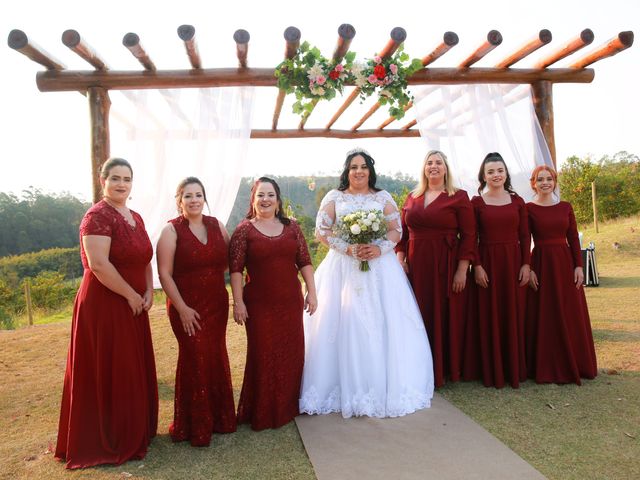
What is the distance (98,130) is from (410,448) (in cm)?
423

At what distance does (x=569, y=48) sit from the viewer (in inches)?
205

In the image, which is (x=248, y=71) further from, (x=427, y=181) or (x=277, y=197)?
(x=427, y=181)

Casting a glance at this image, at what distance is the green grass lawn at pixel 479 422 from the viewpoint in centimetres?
329

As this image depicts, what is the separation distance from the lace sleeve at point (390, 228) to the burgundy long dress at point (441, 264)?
1.17 ft

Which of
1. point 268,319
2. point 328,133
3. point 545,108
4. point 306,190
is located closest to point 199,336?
point 268,319

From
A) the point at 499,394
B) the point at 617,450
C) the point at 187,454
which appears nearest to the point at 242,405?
the point at 187,454

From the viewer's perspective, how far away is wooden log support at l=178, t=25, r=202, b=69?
4.48 m

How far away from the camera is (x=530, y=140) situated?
6.13 meters

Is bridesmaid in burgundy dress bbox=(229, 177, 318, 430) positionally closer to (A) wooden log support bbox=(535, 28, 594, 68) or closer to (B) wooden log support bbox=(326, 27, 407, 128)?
(B) wooden log support bbox=(326, 27, 407, 128)

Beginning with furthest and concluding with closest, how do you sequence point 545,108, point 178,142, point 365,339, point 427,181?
point 545,108 → point 178,142 → point 427,181 → point 365,339

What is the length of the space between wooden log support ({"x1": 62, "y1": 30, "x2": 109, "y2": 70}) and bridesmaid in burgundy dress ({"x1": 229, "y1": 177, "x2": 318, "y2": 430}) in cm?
212

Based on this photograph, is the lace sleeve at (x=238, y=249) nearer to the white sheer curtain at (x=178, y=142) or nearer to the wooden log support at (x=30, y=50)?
the white sheer curtain at (x=178, y=142)

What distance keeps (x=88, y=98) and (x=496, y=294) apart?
15.2 ft

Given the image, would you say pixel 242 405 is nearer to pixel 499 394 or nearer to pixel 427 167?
pixel 499 394
